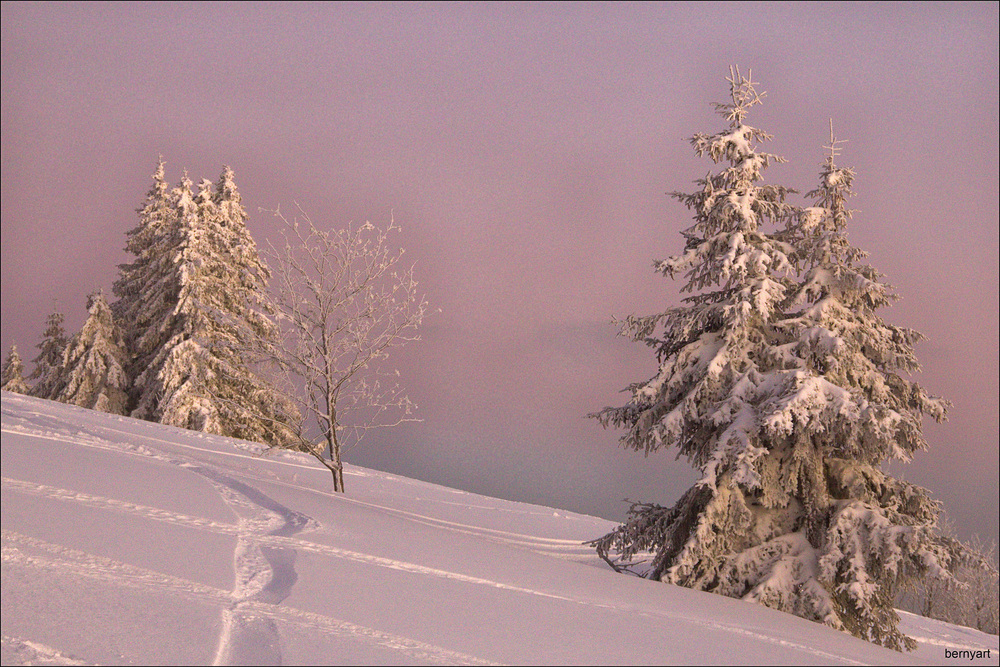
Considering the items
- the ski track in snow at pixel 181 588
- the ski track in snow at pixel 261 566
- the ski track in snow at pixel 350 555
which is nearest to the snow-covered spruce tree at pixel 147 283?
the ski track in snow at pixel 261 566

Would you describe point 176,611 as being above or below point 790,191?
below

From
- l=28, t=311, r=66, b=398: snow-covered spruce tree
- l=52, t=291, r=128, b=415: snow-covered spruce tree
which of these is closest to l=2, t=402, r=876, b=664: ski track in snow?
l=52, t=291, r=128, b=415: snow-covered spruce tree

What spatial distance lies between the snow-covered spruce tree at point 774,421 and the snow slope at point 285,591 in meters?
1.82

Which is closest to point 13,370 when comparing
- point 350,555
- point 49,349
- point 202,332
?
point 49,349

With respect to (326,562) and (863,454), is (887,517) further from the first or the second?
(326,562)

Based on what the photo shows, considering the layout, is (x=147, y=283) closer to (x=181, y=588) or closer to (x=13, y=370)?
(x=13, y=370)

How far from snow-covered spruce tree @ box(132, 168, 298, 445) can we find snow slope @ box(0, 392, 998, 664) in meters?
15.3

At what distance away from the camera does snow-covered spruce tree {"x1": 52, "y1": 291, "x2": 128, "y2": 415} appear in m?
26.0

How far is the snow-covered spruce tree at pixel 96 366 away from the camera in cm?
2595

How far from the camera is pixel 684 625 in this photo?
6.33m

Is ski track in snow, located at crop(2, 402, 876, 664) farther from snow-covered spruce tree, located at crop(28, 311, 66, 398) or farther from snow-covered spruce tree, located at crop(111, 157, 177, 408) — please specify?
snow-covered spruce tree, located at crop(28, 311, 66, 398)

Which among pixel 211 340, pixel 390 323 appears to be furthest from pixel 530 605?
pixel 211 340

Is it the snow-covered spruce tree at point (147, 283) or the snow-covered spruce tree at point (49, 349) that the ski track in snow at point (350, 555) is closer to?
the snow-covered spruce tree at point (147, 283)

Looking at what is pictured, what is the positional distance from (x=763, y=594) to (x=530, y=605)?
512 centimetres
